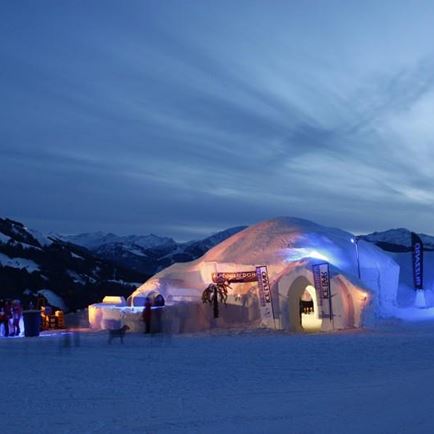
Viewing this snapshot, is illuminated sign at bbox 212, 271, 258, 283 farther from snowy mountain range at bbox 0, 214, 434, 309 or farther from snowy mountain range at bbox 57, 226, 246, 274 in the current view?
snowy mountain range at bbox 57, 226, 246, 274

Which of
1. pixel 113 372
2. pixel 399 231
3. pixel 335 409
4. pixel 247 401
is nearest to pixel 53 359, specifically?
pixel 113 372

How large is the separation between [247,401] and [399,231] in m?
173

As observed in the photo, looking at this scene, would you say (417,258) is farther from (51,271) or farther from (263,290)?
(51,271)

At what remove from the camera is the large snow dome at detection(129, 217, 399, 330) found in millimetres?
25844

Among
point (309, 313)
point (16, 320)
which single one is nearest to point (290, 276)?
point (309, 313)

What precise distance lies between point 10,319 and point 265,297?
9453 millimetres

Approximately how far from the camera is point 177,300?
92.1ft

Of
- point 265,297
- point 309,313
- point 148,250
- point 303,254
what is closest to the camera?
point 265,297

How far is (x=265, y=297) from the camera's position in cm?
2667

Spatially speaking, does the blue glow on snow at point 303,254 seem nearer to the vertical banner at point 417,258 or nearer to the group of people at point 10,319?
the vertical banner at point 417,258

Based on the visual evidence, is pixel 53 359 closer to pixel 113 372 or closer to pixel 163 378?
pixel 113 372

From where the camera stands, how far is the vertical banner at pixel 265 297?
26562mm

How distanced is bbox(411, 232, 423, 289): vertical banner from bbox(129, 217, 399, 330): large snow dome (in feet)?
3.72

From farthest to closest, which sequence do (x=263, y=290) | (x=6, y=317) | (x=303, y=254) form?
(x=303, y=254) → (x=263, y=290) → (x=6, y=317)
